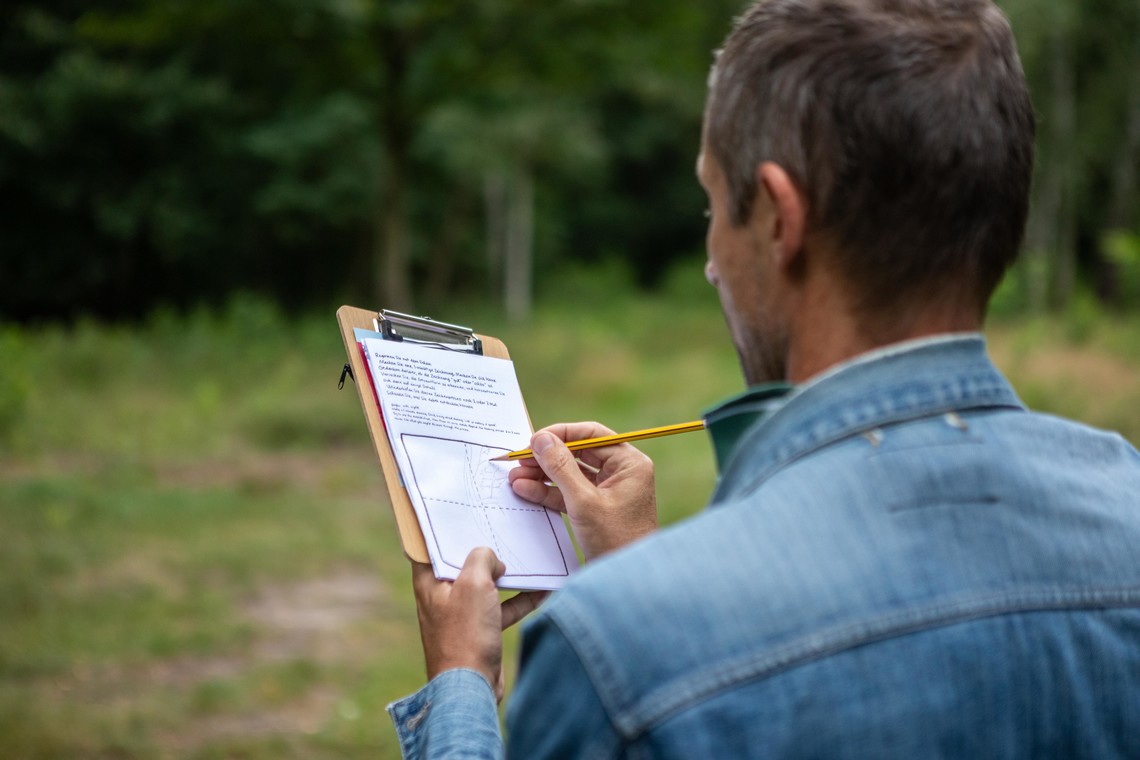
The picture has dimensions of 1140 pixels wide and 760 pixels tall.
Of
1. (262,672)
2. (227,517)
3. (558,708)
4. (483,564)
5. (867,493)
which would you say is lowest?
(558,708)

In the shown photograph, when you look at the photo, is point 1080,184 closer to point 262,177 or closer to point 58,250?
point 262,177

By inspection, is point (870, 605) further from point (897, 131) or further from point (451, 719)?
point (451, 719)

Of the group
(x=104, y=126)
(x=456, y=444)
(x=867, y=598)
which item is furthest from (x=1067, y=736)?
(x=104, y=126)

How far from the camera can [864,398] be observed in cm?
101

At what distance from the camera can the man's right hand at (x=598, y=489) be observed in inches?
59.1

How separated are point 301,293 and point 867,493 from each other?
78.4ft

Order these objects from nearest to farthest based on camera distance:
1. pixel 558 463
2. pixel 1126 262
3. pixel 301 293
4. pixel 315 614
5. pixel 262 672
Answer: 1. pixel 558 463
2. pixel 262 672
3. pixel 315 614
4. pixel 1126 262
5. pixel 301 293

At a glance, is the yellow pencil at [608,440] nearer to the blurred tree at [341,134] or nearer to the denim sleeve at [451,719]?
the denim sleeve at [451,719]

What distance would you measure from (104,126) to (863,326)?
68.5ft

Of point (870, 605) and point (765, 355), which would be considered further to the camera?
point (765, 355)

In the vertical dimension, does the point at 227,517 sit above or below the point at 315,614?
above

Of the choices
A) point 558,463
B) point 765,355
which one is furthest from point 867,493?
point 558,463

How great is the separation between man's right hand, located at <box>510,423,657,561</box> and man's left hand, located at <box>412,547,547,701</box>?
0.41ft

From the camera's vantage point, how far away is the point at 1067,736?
982 millimetres
